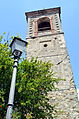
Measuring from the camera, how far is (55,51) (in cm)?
1394

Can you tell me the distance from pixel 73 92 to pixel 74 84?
2.18ft

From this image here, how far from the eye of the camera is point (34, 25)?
18406mm

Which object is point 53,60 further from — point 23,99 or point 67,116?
point 23,99

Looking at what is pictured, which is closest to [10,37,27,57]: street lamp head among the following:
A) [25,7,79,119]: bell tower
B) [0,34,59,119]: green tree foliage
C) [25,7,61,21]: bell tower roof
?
[0,34,59,119]: green tree foliage

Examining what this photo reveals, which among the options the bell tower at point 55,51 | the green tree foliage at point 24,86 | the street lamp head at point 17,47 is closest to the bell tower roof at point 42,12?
the bell tower at point 55,51

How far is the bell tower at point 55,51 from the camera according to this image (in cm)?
1005

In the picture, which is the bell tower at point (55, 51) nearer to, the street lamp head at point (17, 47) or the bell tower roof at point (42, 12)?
the bell tower roof at point (42, 12)

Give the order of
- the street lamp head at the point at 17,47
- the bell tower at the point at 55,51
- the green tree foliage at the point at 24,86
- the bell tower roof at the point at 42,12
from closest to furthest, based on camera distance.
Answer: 1. the street lamp head at the point at 17,47
2. the green tree foliage at the point at 24,86
3. the bell tower at the point at 55,51
4. the bell tower roof at the point at 42,12

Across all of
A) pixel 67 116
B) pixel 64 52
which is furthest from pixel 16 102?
pixel 64 52

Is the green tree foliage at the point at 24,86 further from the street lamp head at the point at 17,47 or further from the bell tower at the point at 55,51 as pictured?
the street lamp head at the point at 17,47

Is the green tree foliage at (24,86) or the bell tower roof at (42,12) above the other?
the bell tower roof at (42,12)

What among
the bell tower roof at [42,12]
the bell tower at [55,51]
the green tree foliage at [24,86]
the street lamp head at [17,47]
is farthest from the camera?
the bell tower roof at [42,12]

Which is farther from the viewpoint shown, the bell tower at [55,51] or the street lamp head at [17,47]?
the bell tower at [55,51]

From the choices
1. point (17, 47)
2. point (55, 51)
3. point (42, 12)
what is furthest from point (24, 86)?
point (42, 12)
